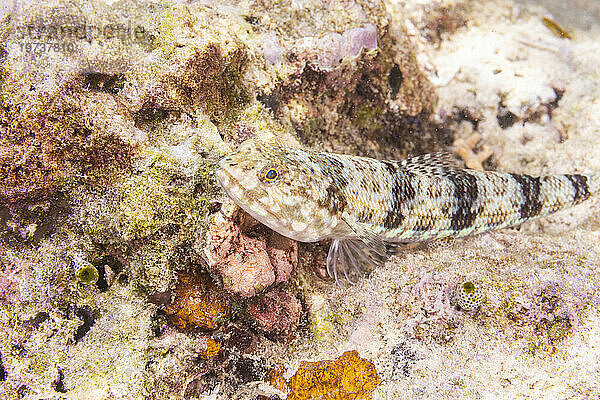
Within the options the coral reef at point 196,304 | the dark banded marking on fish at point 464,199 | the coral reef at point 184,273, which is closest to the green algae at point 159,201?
the coral reef at point 184,273

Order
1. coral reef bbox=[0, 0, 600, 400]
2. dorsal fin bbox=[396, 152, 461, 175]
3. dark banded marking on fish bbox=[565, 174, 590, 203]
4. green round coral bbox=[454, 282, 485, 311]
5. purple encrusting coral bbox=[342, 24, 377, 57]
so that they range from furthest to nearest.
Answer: dark banded marking on fish bbox=[565, 174, 590, 203], purple encrusting coral bbox=[342, 24, 377, 57], dorsal fin bbox=[396, 152, 461, 175], green round coral bbox=[454, 282, 485, 311], coral reef bbox=[0, 0, 600, 400]

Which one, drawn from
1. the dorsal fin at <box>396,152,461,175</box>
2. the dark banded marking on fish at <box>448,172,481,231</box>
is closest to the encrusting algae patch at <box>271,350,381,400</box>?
the dark banded marking on fish at <box>448,172,481,231</box>

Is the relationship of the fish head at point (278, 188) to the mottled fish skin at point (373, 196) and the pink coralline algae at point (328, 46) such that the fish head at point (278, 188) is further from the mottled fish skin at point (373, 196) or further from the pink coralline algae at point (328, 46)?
the pink coralline algae at point (328, 46)

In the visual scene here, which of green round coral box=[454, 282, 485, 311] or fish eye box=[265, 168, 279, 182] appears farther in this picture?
green round coral box=[454, 282, 485, 311]

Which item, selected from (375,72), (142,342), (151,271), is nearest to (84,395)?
(142,342)

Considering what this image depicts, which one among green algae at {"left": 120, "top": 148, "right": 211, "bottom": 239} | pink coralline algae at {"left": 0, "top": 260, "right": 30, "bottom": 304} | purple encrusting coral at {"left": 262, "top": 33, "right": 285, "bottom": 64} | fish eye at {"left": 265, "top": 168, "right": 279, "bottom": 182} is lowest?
pink coralline algae at {"left": 0, "top": 260, "right": 30, "bottom": 304}

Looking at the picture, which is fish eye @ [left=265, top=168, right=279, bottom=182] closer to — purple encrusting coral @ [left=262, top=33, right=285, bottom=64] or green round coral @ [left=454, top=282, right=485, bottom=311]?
purple encrusting coral @ [left=262, top=33, right=285, bottom=64]

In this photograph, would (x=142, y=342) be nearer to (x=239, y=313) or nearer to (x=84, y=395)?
→ (x=84, y=395)
